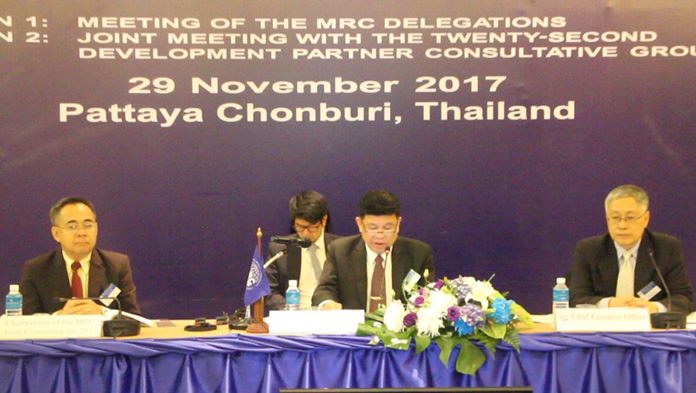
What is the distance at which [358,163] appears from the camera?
192 inches

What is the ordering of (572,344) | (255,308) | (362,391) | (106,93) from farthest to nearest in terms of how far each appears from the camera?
(106,93)
(255,308)
(572,344)
(362,391)

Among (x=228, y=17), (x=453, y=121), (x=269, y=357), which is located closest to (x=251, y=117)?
(x=228, y=17)

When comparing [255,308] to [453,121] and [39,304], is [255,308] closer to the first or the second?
[39,304]

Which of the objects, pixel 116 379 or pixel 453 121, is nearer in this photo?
pixel 116 379

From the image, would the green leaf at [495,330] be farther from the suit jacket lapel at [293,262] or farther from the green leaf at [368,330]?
the suit jacket lapel at [293,262]

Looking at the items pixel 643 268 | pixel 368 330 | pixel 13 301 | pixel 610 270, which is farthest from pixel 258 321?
pixel 643 268

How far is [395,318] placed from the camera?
312cm

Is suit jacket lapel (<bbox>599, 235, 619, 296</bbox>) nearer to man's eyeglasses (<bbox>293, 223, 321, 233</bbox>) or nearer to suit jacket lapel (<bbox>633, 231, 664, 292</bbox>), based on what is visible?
suit jacket lapel (<bbox>633, 231, 664, 292</bbox>)

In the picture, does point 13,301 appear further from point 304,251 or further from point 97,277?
point 304,251

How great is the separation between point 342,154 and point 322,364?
74.0 inches

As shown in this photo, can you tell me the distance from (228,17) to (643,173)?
Answer: 2.50 metres

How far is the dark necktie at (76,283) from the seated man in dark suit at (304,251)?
0.98 m

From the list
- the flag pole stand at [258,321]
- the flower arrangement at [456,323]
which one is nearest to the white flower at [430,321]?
the flower arrangement at [456,323]

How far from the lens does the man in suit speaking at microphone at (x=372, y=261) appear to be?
3.91 m
